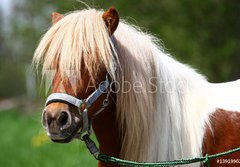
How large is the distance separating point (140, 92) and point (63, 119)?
60 cm

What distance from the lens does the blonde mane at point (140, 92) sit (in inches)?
126

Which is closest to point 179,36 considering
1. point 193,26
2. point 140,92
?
point 193,26

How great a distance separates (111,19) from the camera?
3.23m

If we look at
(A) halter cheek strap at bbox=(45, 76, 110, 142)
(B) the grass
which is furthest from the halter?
(B) the grass

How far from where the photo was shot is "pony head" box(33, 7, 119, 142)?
3.02 m

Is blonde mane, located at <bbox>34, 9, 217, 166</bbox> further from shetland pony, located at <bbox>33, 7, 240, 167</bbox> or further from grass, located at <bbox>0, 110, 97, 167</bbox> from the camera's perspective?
grass, located at <bbox>0, 110, 97, 167</bbox>

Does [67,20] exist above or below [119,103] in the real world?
above

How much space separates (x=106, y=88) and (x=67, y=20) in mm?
575

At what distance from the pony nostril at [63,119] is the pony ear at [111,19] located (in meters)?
0.68

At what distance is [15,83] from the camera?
41.8 m

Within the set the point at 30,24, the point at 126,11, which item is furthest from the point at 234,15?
the point at 30,24

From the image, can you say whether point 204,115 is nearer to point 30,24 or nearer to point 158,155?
point 158,155

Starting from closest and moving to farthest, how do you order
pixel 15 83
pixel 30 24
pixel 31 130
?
pixel 31 130 → pixel 30 24 → pixel 15 83

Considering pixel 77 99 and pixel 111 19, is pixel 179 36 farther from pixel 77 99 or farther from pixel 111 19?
pixel 77 99
